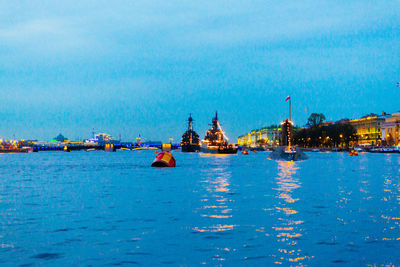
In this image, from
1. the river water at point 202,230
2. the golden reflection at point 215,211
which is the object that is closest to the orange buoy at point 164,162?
the golden reflection at point 215,211

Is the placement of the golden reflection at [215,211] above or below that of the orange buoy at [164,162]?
below

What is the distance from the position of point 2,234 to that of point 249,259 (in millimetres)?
10440

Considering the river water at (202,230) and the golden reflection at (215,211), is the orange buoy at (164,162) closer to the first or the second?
the golden reflection at (215,211)

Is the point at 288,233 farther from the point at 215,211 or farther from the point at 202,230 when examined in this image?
the point at 215,211

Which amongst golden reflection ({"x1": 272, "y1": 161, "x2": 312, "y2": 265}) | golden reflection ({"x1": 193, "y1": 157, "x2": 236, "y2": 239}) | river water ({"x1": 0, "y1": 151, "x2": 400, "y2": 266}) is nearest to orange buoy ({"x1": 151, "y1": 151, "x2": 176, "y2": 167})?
golden reflection ({"x1": 193, "y1": 157, "x2": 236, "y2": 239})

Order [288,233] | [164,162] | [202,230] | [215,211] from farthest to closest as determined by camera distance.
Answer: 1. [164,162]
2. [215,211]
3. [202,230]
4. [288,233]

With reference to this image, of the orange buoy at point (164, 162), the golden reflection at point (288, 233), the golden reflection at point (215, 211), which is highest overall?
the orange buoy at point (164, 162)

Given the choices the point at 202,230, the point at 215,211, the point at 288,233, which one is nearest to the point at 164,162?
the point at 215,211

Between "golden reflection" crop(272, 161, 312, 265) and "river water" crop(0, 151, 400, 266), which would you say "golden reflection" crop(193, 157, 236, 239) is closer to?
"river water" crop(0, 151, 400, 266)

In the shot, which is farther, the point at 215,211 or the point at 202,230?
the point at 215,211

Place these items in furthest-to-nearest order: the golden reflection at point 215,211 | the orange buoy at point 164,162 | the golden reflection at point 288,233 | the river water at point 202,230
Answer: the orange buoy at point 164,162 → the golden reflection at point 215,211 → the river water at point 202,230 → the golden reflection at point 288,233

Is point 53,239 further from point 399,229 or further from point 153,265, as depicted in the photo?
point 399,229

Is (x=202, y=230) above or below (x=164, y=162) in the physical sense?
below

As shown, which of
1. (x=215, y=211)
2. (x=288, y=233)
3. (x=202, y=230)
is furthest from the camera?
(x=215, y=211)
